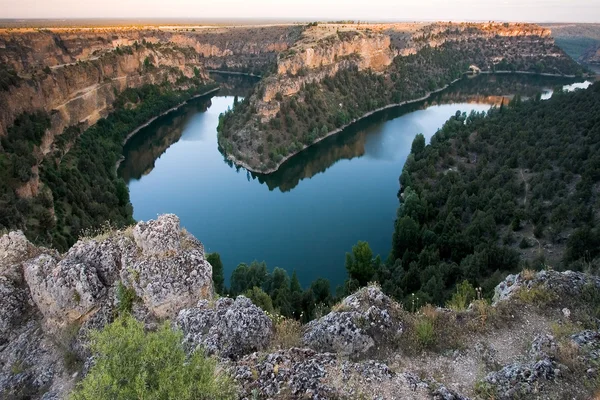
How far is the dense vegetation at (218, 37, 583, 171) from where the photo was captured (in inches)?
2522

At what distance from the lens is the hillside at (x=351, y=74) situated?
66.1 m

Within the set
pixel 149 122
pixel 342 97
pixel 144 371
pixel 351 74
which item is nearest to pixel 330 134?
pixel 342 97

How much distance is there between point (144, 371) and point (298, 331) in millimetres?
5707

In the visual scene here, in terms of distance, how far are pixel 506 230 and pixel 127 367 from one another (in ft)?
109

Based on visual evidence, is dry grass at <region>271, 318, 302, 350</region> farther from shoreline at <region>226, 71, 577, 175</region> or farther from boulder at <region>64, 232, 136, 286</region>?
shoreline at <region>226, 71, 577, 175</region>

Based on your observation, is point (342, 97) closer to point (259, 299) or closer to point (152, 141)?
point (152, 141)

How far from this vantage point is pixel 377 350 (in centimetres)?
1025

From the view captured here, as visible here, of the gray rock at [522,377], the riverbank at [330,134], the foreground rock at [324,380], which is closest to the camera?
the foreground rock at [324,380]

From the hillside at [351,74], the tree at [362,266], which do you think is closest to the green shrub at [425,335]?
the tree at [362,266]

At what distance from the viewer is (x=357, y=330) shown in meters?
10.3

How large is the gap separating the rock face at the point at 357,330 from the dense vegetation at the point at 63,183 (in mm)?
9278

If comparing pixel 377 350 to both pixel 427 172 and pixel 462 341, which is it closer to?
pixel 462 341

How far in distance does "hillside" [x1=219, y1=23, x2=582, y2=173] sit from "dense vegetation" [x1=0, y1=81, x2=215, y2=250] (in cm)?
1933

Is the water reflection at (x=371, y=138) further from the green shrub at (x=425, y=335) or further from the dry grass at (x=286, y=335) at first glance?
the green shrub at (x=425, y=335)
